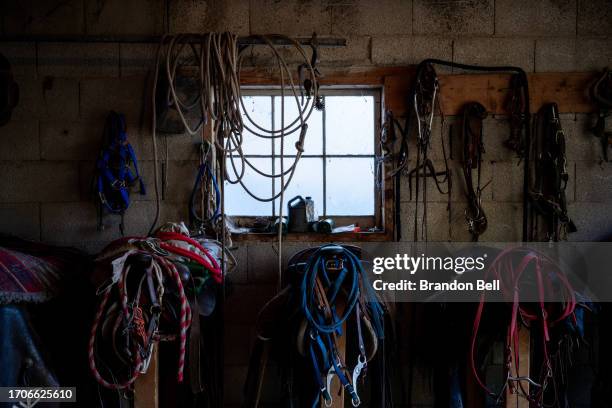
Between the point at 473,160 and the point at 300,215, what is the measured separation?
1.01 metres

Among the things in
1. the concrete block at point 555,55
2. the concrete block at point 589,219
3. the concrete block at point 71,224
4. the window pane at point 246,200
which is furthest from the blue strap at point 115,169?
the concrete block at point 589,219

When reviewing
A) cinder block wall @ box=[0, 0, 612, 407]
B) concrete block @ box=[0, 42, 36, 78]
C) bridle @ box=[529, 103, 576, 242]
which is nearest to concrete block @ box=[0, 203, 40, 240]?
cinder block wall @ box=[0, 0, 612, 407]

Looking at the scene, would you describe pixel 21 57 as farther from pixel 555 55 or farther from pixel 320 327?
pixel 555 55

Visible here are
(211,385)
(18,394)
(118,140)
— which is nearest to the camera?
(18,394)

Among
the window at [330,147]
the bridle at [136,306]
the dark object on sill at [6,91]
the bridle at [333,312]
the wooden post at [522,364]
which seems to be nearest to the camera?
the bridle at [136,306]

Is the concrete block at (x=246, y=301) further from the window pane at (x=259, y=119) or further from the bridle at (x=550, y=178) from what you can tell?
the bridle at (x=550, y=178)

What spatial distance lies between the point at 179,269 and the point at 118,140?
1.04 meters

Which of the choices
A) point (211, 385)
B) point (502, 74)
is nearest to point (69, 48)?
point (211, 385)

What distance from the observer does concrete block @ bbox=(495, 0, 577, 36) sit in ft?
8.02

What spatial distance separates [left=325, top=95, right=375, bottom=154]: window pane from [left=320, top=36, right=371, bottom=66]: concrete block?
220mm

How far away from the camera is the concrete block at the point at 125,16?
2443 millimetres

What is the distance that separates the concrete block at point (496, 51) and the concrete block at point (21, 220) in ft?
8.28

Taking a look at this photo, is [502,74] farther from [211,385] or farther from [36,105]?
[36,105]

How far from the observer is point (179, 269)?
169 cm
